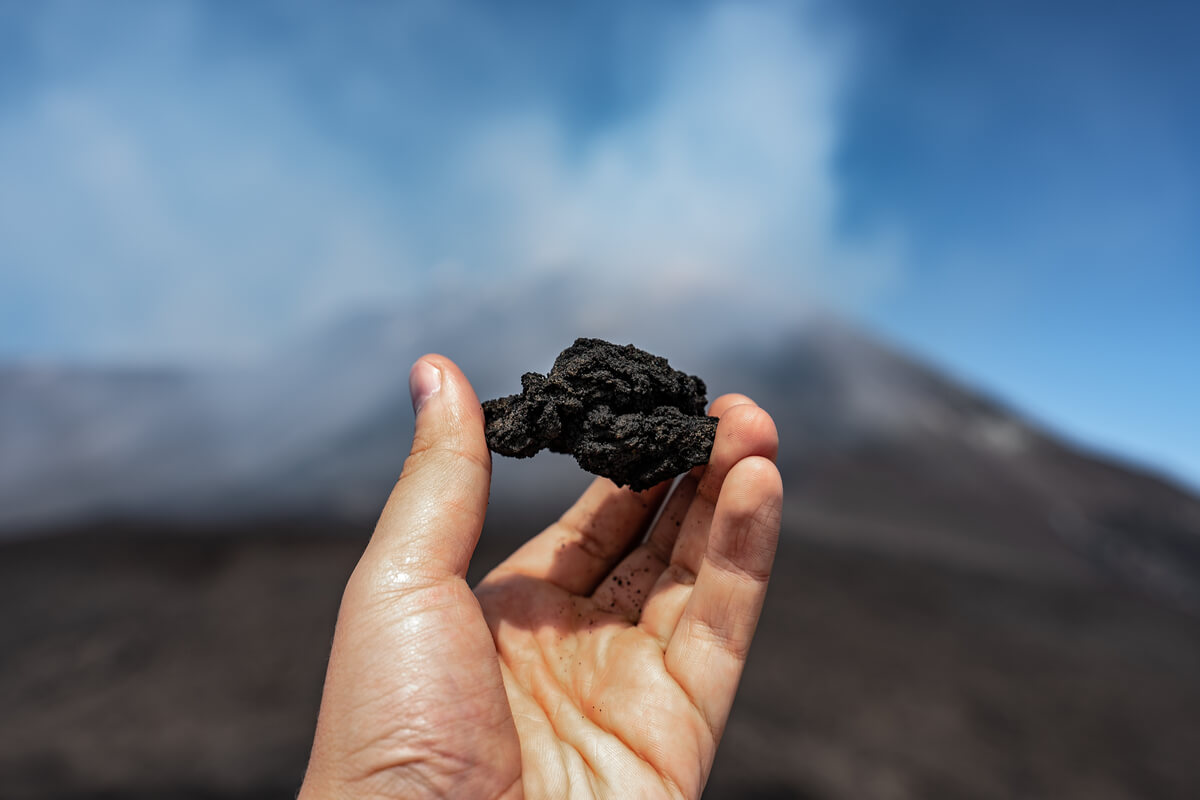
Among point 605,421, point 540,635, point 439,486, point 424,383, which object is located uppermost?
point 424,383

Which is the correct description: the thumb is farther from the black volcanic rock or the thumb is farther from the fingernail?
the black volcanic rock

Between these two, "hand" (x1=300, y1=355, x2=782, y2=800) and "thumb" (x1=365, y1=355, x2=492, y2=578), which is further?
"thumb" (x1=365, y1=355, x2=492, y2=578)

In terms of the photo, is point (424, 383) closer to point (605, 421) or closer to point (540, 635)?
point (605, 421)

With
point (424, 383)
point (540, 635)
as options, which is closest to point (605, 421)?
point (424, 383)

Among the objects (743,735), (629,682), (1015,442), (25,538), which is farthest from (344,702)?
(1015,442)

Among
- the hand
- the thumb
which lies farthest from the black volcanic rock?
the thumb

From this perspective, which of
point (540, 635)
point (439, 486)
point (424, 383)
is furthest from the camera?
point (540, 635)

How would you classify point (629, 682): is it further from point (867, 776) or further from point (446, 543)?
point (867, 776)
